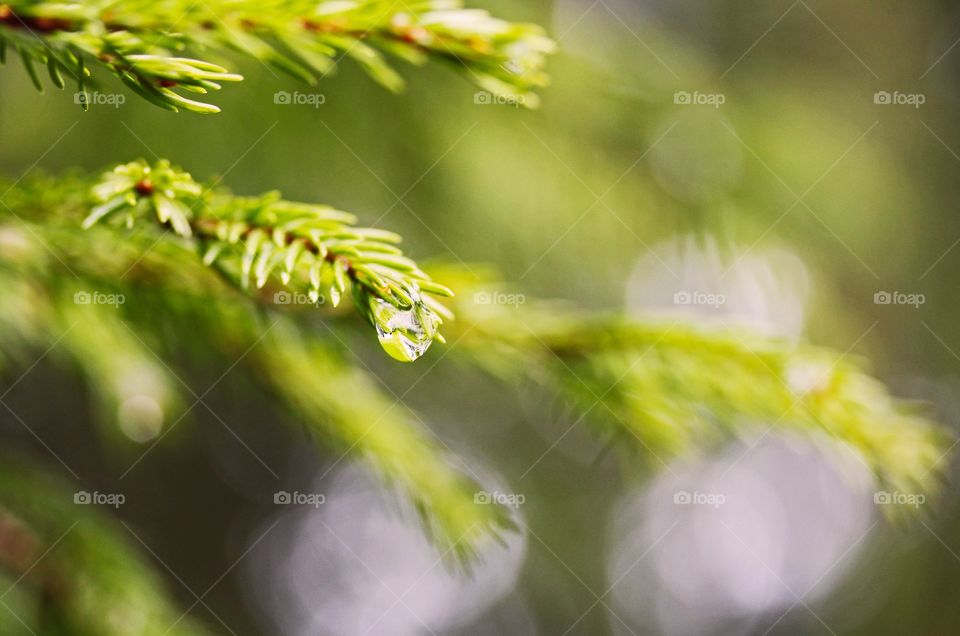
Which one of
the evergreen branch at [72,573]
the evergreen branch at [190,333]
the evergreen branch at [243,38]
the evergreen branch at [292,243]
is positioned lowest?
the evergreen branch at [72,573]

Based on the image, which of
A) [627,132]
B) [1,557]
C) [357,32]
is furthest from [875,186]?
[1,557]

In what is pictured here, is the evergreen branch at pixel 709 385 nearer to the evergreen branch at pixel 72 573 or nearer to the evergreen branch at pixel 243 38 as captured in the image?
the evergreen branch at pixel 243 38

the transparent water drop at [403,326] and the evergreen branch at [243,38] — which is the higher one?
the evergreen branch at [243,38]

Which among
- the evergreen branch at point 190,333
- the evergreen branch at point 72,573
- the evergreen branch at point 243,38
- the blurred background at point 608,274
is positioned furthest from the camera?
the blurred background at point 608,274

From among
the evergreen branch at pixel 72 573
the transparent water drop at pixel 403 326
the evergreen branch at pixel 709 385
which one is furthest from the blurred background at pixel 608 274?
the transparent water drop at pixel 403 326

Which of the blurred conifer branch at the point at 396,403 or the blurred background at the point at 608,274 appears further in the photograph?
the blurred background at the point at 608,274

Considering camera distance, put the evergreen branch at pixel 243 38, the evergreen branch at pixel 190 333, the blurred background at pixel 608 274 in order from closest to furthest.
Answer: the evergreen branch at pixel 243 38, the evergreen branch at pixel 190 333, the blurred background at pixel 608 274

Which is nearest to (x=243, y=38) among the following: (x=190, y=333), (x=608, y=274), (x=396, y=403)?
(x=190, y=333)

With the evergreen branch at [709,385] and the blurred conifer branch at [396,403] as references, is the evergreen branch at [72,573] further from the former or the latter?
the evergreen branch at [709,385]

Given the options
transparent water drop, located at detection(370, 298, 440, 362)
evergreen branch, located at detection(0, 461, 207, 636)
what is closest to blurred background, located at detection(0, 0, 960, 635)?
evergreen branch, located at detection(0, 461, 207, 636)
